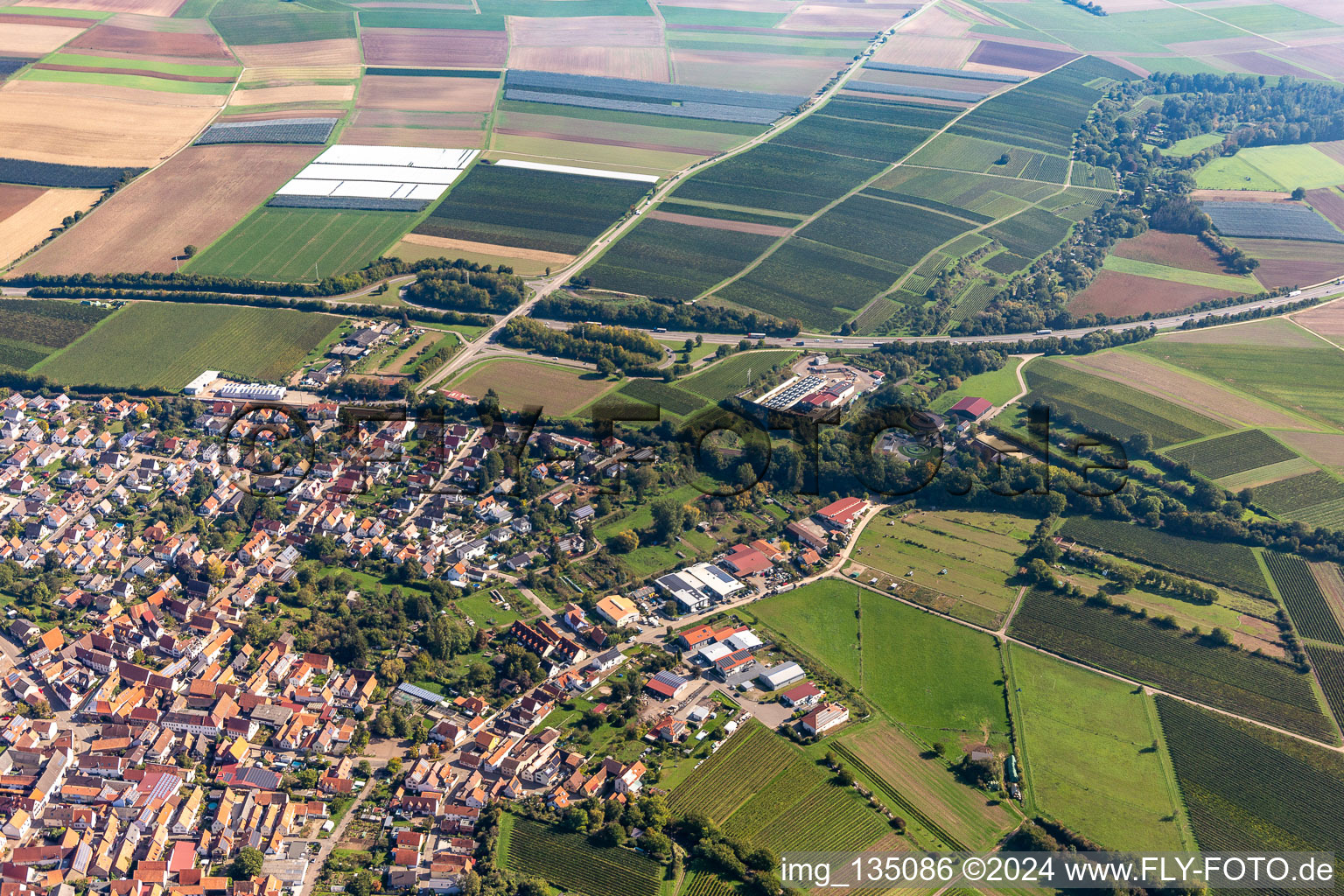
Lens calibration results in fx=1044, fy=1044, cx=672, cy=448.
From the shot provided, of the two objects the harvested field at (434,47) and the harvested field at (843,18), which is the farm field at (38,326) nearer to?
the harvested field at (434,47)

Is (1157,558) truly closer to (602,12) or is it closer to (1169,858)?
(1169,858)

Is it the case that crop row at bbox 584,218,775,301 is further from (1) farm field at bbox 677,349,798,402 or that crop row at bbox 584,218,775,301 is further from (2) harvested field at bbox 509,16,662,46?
(2) harvested field at bbox 509,16,662,46

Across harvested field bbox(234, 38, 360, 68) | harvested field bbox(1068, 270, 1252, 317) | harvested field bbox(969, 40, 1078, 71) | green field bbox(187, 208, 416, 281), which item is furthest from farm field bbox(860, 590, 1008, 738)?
harvested field bbox(969, 40, 1078, 71)

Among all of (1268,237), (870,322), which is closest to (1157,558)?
(870,322)

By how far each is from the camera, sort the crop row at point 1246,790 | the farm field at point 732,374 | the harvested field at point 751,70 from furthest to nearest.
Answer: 1. the harvested field at point 751,70
2. the farm field at point 732,374
3. the crop row at point 1246,790

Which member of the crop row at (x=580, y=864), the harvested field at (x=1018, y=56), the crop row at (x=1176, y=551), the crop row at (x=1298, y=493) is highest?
the harvested field at (x=1018, y=56)

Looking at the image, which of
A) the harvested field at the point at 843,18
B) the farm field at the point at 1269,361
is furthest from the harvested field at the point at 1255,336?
the harvested field at the point at 843,18

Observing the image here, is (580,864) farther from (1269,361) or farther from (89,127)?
(89,127)
